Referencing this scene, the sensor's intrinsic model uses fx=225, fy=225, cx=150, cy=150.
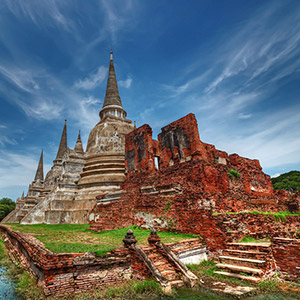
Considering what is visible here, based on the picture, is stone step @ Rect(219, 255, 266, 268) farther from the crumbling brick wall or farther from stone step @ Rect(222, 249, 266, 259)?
the crumbling brick wall

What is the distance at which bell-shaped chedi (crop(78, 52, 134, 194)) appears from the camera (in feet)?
61.5

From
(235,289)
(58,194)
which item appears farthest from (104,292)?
(58,194)

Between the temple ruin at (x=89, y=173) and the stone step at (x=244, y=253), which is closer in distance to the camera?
the stone step at (x=244, y=253)

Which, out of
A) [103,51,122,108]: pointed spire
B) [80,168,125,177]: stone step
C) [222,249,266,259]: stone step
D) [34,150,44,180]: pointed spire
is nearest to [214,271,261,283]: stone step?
[222,249,266,259]: stone step

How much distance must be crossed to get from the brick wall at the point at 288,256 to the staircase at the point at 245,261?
0.29 m

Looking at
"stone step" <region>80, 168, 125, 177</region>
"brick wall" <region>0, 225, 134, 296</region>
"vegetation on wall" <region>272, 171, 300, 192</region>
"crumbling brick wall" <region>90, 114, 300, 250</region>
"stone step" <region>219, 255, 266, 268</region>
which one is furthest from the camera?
"vegetation on wall" <region>272, 171, 300, 192</region>

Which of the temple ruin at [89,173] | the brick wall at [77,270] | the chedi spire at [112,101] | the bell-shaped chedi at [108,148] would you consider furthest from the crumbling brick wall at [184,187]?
the chedi spire at [112,101]

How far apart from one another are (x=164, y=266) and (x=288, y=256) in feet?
11.5

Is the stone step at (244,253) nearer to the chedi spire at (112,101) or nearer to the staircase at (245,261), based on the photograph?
the staircase at (245,261)

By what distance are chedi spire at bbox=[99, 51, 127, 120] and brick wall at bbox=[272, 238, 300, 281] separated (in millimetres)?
21622

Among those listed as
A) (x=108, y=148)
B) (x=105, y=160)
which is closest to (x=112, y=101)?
(x=108, y=148)

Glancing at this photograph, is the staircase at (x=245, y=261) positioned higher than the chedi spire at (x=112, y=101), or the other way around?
the chedi spire at (x=112, y=101)

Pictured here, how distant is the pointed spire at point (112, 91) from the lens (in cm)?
2648

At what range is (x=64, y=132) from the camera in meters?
42.1
